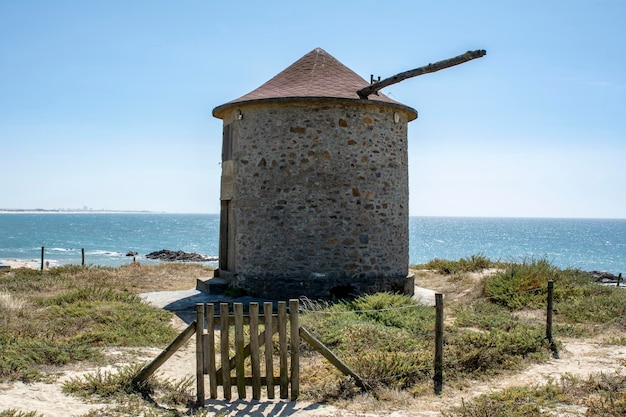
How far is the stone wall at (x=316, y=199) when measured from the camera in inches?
526

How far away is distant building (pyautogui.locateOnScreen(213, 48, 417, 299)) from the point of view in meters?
13.4

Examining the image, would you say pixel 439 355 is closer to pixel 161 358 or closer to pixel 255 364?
pixel 255 364

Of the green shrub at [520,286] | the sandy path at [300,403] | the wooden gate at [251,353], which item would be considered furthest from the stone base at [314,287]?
the wooden gate at [251,353]

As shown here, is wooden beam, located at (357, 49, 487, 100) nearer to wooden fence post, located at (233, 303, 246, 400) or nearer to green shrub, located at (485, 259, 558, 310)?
green shrub, located at (485, 259, 558, 310)

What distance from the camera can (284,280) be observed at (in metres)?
13.4

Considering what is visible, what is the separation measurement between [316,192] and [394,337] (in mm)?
4872

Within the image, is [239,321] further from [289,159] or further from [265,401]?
[289,159]

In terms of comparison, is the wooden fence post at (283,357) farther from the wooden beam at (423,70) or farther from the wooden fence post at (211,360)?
the wooden beam at (423,70)

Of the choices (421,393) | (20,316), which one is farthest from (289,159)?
(421,393)

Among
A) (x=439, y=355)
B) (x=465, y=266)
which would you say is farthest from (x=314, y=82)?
(x=465, y=266)

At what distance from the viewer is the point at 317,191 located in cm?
1334

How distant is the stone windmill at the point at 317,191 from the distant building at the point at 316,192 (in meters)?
0.02

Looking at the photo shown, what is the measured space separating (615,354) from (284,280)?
6834mm

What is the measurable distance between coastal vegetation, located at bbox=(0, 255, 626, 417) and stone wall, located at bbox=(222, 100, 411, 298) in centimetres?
101
